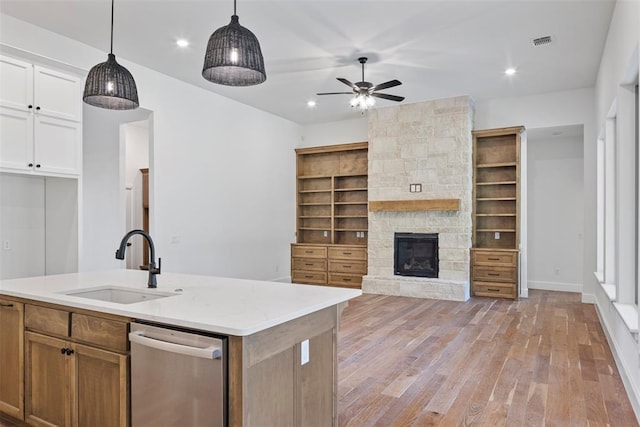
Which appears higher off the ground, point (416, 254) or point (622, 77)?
point (622, 77)

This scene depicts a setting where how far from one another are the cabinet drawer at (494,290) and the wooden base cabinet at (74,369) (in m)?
6.19

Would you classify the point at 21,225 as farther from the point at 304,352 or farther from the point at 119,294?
the point at 304,352

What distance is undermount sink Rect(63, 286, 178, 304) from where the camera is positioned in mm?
2641

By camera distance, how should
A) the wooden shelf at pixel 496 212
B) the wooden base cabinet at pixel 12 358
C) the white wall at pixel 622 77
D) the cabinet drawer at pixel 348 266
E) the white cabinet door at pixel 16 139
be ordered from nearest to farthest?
1. the wooden base cabinet at pixel 12 358
2. the white wall at pixel 622 77
3. the white cabinet door at pixel 16 139
4. the wooden shelf at pixel 496 212
5. the cabinet drawer at pixel 348 266

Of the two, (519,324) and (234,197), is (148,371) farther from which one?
(234,197)

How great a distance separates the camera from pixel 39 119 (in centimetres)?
410

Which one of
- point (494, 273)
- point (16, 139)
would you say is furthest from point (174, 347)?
point (494, 273)

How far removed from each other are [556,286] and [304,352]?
23.5ft

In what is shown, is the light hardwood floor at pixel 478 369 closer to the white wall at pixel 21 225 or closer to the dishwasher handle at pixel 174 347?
the dishwasher handle at pixel 174 347

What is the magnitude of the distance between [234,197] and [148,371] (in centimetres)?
536

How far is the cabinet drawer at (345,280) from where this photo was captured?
8.10m

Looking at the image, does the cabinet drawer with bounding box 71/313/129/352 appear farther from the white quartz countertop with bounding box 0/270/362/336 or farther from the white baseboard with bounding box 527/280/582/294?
the white baseboard with bounding box 527/280/582/294

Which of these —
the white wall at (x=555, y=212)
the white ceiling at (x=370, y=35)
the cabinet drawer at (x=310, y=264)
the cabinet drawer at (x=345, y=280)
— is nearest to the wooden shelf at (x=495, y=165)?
the white wall at (x=555, y=212)

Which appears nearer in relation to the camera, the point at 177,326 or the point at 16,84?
the point at 177,326
